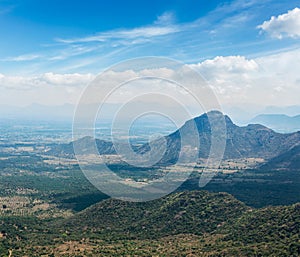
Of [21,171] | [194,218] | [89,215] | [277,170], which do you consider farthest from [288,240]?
[21,171]

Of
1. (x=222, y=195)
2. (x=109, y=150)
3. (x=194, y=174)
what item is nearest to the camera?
(x=222, y=195)

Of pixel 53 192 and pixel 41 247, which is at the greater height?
pixel 41 247

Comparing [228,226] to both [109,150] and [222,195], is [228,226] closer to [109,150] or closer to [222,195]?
Result: [222,195]

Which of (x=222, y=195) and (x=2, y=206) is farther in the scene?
(x=2, y=206)

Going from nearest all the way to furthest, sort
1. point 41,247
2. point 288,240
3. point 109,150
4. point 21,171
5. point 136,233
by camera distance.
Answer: point 288,240 → point 41,247 → point 136,233 → point 21,171 → point 109,150

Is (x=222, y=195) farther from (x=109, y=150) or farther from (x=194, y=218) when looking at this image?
(x=109, y=150)

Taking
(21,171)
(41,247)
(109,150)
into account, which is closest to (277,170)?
(109,150)

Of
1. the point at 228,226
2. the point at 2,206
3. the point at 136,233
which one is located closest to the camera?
the point at 228,226

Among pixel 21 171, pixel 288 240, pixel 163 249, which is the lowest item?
pixel 21 171

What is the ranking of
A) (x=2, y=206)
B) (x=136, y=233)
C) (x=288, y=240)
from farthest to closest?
(x=2, y=206) → (x=136, y=233) → (x=288, y=240)
